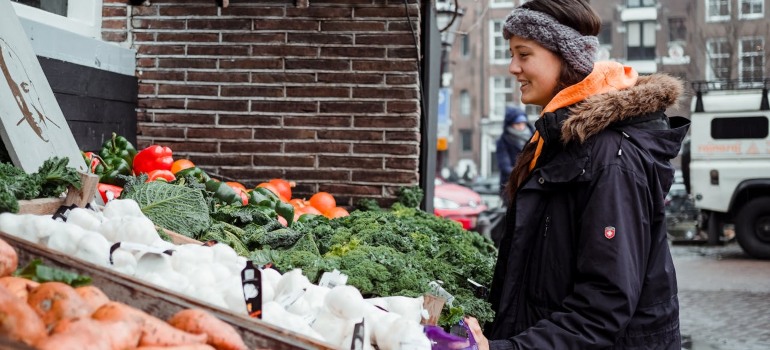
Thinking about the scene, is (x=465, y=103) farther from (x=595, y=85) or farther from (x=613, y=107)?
(x=613, y=107)

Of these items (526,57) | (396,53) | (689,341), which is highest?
(396,53)

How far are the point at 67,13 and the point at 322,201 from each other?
7.36 feet

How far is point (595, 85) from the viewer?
2.79m

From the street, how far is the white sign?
6.27m

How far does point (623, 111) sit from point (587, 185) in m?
0.28

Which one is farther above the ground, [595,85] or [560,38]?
[560,38]

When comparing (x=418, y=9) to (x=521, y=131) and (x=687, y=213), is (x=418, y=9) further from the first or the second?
(x=687, y=213)

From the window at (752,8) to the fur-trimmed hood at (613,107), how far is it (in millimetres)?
33335

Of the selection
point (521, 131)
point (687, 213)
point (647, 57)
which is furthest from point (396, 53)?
point (647, 57)

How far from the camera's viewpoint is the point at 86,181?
2.85m

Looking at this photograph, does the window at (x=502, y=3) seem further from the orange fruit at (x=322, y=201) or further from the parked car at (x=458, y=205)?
the orange fruit at (x=322, y=201)

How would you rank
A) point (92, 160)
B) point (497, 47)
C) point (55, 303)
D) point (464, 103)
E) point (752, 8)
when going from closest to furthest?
point (55, 303), point (92, 160), point (752, 8), point (497, 47), point (464, 103)

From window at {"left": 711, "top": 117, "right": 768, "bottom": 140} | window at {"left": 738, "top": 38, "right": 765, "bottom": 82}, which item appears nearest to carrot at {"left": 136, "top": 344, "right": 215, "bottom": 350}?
window at {"left": 711, "top": 117, "right": 768, "bottom": 140}

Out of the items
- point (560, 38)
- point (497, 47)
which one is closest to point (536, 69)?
point (560, 38)
